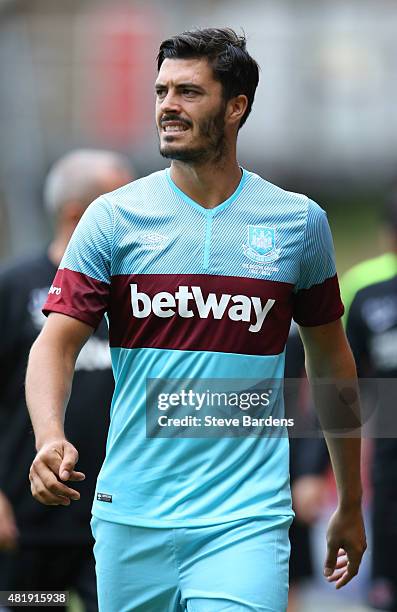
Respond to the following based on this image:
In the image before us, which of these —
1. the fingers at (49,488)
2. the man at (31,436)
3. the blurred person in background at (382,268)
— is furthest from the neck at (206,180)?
the blurred person in background at (382,268)

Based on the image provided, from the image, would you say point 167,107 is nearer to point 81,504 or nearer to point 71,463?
point 71,463

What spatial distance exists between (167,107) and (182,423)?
0.98 m

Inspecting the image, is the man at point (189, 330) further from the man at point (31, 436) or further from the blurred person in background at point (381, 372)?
the blurred person in background at point (381, 372)

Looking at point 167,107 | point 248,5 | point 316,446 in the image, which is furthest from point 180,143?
point 248,5

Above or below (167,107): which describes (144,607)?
below

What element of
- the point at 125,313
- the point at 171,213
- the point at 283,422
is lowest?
the point at 283,422

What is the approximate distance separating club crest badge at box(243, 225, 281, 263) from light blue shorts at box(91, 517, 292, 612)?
81 centimetres

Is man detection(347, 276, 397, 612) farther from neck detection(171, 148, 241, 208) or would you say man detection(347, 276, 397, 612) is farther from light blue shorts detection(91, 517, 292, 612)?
light blue shorts detection(91, 517, 292, 612)

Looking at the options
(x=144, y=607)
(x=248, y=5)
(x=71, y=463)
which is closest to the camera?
(x=71, y=463)

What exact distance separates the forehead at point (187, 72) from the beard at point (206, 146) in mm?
115

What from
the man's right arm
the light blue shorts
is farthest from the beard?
the light blue shorts

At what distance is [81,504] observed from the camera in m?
6.88

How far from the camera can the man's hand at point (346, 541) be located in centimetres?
496

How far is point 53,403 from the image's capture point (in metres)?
4.38
